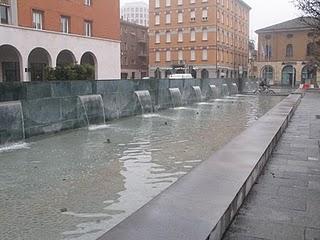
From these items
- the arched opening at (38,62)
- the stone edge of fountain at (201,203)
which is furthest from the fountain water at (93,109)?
the arched opening at (38,62)

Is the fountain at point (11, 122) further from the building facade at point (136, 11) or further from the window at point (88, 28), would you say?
the building facade at point (136, 11)

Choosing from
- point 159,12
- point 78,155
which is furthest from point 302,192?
point 159,12

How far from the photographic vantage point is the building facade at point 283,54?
73.9m

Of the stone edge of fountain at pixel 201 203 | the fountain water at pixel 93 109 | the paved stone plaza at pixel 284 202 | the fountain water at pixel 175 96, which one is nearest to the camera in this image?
the stone edge of fountain at pixel 201 203

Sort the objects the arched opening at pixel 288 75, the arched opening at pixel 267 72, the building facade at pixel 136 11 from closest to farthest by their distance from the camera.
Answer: the arched opening at pixel 288 75, the arched opening at pixel 267 72, the building facade at pixel 136 11

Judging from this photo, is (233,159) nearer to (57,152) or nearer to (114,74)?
(57,152)

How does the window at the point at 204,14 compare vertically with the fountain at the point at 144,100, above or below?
above

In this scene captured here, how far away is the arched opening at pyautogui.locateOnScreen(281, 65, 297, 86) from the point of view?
245ft

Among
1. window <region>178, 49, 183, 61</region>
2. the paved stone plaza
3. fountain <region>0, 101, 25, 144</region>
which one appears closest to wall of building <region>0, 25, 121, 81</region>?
fountain <region>0, 101, 25, 144</region>

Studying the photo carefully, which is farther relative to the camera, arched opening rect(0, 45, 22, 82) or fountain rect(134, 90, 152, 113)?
arched opening rect(0, 45, 22, 82)

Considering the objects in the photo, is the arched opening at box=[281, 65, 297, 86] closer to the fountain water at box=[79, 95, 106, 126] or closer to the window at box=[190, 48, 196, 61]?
the window at box=[190, 48, 196, 61]

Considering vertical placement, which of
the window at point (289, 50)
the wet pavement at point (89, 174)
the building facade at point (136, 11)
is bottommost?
the wet pavement at point (89, 174)

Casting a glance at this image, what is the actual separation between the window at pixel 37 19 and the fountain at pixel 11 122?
22.0 metres

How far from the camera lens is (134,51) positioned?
7694cm
